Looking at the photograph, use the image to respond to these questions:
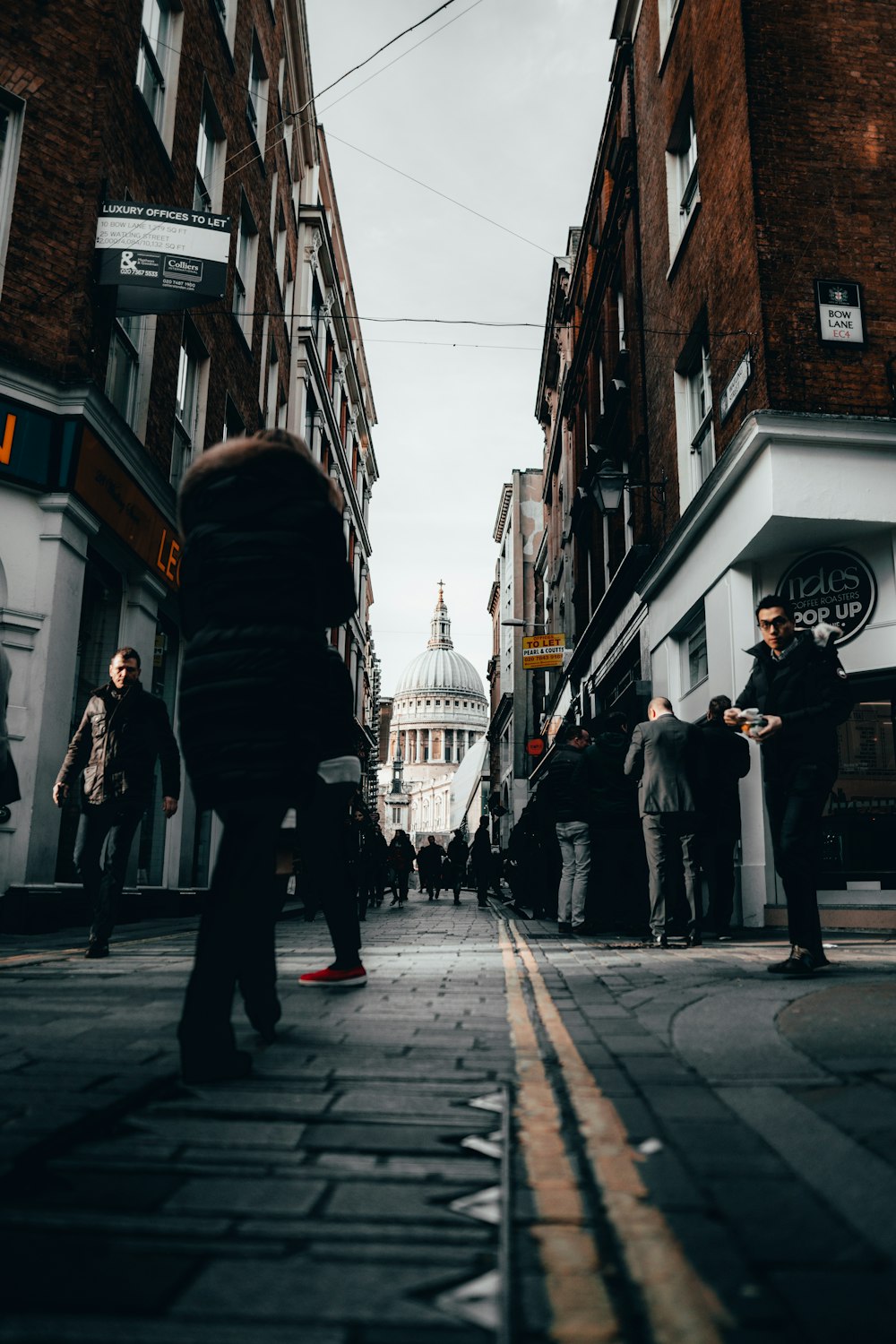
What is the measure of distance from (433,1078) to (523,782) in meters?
45.1

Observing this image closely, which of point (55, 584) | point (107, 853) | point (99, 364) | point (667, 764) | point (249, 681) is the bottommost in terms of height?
point (107, 853)

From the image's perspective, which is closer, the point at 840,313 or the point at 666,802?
the point at 666,802

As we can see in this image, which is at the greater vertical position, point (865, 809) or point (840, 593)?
point (840, 593)

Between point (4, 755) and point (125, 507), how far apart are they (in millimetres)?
6990

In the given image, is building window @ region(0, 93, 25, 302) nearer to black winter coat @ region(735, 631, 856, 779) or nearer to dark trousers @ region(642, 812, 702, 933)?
dark trousers @ region(642, 812, 702, 933)

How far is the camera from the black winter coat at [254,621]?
307cm

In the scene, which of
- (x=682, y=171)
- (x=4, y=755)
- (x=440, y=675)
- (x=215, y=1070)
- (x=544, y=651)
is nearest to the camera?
(x=215, y=1070)

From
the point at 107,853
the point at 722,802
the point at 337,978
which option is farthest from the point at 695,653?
the point at 337,978

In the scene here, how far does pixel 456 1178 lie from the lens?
2.04 meters

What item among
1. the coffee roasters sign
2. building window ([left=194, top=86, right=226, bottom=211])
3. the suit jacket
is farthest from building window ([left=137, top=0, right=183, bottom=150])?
the suit jacket

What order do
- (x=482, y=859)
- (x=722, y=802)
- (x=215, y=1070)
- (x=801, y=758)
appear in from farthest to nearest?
(x=482, y=859)
(x=722, y=802)
(x=801, y=758)
(x=215, y=1070)

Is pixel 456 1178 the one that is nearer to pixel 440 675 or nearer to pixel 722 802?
pixel 722 802

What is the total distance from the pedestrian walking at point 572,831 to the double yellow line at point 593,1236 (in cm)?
638

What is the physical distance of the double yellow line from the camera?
1.42 metres
